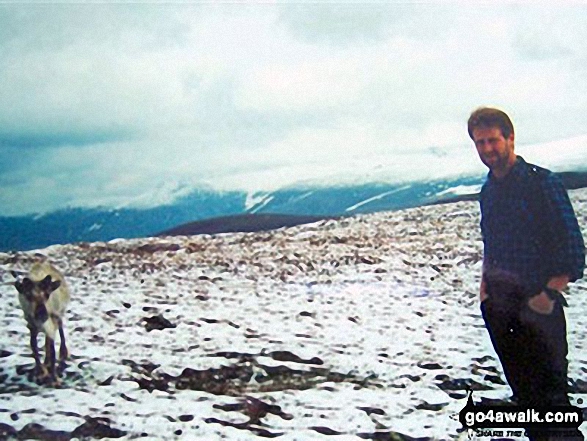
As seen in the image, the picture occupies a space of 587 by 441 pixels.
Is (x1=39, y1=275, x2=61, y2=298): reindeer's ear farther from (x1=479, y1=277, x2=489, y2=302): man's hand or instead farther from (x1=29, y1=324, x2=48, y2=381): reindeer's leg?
(x1=479, y1=277, x2=489, y2=302): man's hand

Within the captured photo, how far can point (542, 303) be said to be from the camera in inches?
165

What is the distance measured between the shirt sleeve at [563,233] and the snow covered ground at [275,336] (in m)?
0.25

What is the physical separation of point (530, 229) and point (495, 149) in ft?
1.92

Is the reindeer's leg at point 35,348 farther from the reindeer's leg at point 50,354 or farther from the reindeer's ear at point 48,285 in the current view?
the reindeer's ear at point 48,285

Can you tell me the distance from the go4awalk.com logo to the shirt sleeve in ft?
2.92

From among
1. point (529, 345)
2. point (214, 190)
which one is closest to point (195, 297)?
point (214, 190)

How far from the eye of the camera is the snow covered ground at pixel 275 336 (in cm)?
409

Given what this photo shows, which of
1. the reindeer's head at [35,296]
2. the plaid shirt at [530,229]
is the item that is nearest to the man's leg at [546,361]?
the plaid shirt at [530,229]

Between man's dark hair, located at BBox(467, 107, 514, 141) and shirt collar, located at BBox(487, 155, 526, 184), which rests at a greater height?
man's dark hair, located at BBox(467, 107, 514, 141)

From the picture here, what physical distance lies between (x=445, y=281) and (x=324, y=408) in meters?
1.23

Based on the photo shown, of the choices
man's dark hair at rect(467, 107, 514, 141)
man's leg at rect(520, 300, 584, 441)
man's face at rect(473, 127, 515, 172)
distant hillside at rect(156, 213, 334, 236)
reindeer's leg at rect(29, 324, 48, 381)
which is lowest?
man's leg at rect(520, 300, 584, 441)

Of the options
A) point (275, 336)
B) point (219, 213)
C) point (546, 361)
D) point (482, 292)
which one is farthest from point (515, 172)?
point (219, 213)

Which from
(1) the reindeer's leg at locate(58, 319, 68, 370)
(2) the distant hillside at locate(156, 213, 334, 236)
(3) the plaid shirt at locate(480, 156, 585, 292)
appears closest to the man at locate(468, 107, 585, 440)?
(3) the plaid shirt at locate(480, 156, 585, 292)

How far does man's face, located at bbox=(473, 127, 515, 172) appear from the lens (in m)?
4.25
